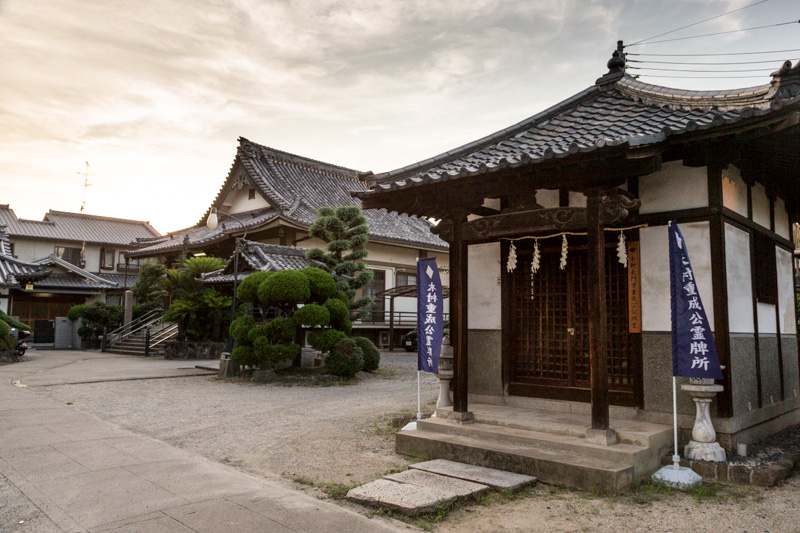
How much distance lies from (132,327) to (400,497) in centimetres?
2670

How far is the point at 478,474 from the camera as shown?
604cm

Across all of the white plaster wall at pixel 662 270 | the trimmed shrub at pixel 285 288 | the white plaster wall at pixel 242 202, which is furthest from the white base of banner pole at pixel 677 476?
the white plaster wall at pixel 242 202

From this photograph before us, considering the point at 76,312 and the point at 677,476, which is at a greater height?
the point at 76,312

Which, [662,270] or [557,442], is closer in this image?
[557,442]

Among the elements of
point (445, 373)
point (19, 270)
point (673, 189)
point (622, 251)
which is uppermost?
point (19, 270)

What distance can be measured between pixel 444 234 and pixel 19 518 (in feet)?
19.2

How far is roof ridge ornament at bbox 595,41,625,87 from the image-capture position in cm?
912

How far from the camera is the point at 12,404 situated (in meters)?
10.5

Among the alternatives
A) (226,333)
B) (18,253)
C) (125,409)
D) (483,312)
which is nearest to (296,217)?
(226,333)

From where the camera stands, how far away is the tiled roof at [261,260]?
1934 centimetres

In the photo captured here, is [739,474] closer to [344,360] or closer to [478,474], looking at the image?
[478,474]

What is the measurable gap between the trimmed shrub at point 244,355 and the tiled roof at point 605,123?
318 inches

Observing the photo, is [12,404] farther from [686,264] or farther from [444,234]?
[686,264]

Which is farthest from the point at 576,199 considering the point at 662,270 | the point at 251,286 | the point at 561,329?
the point at 251,286
